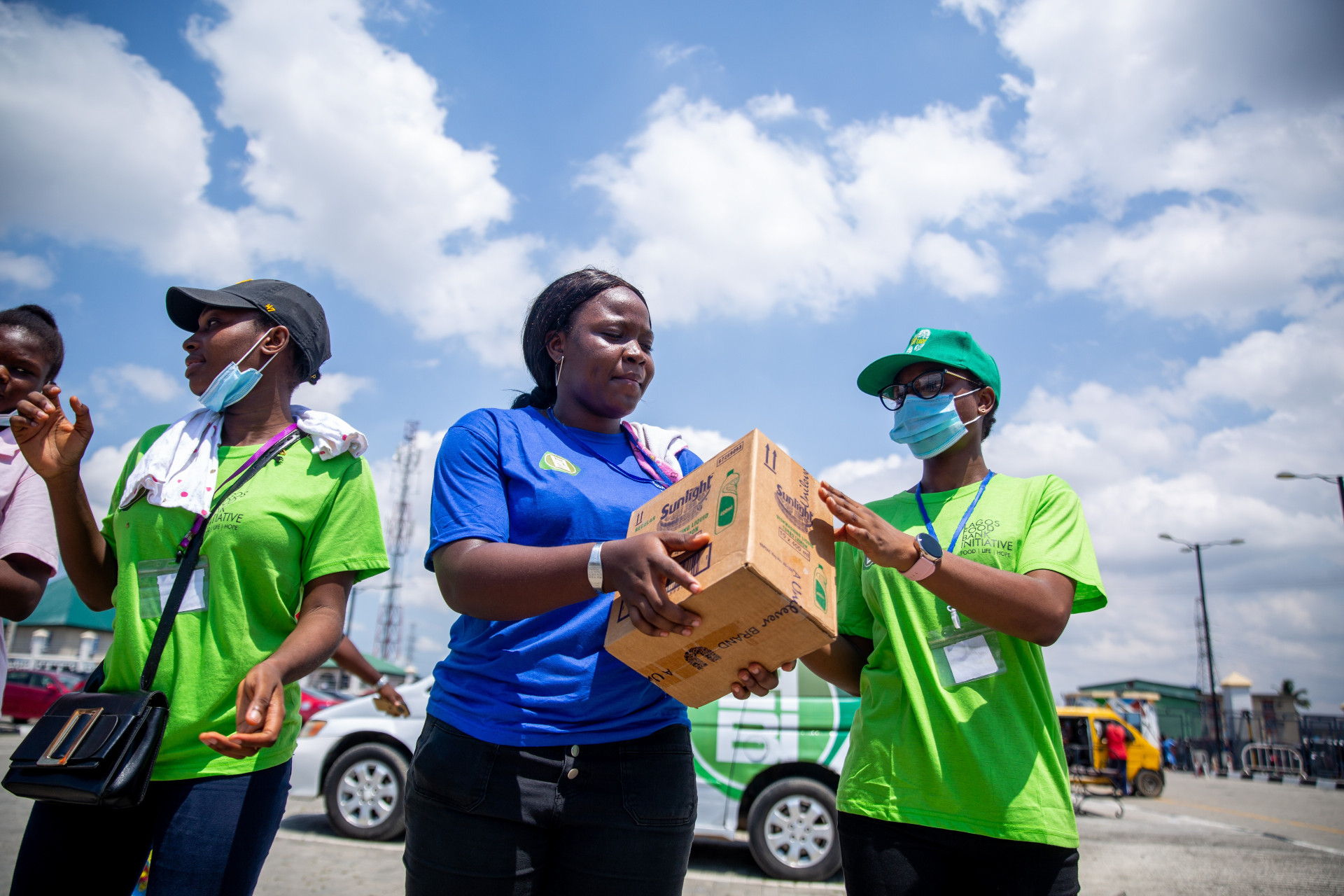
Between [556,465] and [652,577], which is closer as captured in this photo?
[652,577]

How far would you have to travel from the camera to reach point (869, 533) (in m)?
1.86

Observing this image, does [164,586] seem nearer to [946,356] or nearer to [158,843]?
[158,843]

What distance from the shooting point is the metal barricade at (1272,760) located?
25047 millimetres

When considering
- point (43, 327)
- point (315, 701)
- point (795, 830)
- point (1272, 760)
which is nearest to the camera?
point (43, 327)

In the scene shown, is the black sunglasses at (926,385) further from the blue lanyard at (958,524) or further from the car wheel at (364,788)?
the car wheel at (364,788)

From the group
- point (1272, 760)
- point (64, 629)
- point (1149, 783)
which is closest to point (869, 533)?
point (1149, 783)

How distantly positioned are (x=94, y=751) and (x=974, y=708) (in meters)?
2.05

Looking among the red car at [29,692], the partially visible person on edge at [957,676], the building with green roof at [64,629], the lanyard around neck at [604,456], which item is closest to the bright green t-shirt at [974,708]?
the partially visible person on edge at [957,676]

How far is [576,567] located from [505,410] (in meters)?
0.69

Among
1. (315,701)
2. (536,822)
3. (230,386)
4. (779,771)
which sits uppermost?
(230,386)

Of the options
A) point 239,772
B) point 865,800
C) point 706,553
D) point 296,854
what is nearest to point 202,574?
point 239,772

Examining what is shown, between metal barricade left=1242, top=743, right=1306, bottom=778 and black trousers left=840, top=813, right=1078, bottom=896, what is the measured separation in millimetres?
28893

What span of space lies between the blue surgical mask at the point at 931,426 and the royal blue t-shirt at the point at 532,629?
0.94m

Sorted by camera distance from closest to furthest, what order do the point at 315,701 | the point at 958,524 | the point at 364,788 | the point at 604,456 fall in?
1. the point at 604,456
2. the point at 958,524
3. the point at 364,788
4. the point at 315,701
